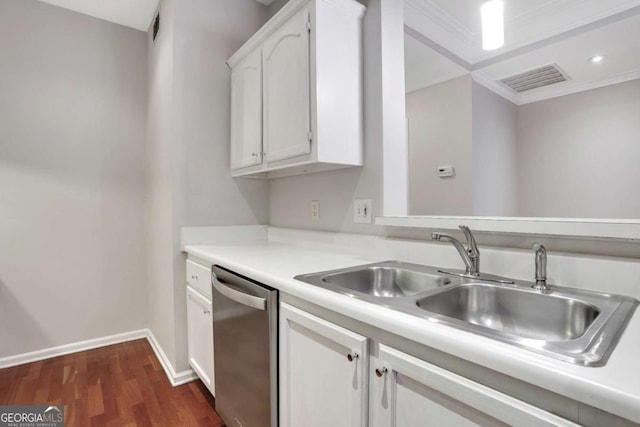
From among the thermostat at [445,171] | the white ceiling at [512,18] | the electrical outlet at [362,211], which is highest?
the white ceiling at [512,18]

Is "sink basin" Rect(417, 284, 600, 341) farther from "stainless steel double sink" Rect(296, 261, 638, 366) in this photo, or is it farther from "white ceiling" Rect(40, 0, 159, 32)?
"white ceiling" Rect(40, 0, 159, 32)

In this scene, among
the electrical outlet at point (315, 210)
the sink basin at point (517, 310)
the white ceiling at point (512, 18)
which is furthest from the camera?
the white ceiling at point (512, 18)

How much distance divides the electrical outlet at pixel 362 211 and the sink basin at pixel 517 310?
67cm

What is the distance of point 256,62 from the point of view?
1890mm

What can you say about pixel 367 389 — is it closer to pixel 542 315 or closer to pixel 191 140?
pixel 542 315

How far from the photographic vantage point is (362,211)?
5.54 feet

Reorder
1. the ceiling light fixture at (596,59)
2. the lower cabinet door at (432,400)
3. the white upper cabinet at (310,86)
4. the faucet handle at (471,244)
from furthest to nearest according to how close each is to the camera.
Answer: the ceiling light fixture at (596,59), the white upper cabinet at (310,86), the faucet handle at (471,244), the lower cabinet door at (432,400)

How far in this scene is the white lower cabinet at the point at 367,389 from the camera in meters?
0.60

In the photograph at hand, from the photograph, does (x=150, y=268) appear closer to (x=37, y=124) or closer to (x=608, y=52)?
(x=37, y=124)

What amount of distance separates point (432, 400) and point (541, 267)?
0.58 metres

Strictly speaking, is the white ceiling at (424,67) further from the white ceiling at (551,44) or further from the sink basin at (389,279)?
the sink basin at (389,279)

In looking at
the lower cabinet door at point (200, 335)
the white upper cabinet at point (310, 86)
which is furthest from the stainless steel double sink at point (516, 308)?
the lower cabinet door at point (200, 335)

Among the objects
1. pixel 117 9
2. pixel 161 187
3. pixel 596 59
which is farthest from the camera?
pixel 596 59

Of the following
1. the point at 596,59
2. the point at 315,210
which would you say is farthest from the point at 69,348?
the point at 596,59
